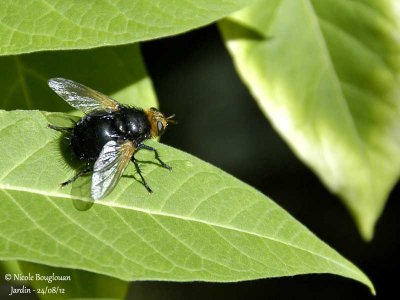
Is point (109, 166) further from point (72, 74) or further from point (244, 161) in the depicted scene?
point (244, 161)

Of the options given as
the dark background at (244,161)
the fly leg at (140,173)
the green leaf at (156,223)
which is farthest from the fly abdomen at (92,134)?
the dark background at (244,161)

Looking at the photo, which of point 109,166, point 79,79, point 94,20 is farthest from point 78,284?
point 94,20

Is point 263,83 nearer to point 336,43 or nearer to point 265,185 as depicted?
point 336,43

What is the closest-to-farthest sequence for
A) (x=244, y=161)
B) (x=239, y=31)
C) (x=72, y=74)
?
(x=72, y=74) → (x=239, y=31) → (x=244, y=161)

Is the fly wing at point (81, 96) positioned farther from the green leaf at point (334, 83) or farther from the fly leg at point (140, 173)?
the green leaf at point (334, 83)

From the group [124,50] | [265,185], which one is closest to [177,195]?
[124,50]

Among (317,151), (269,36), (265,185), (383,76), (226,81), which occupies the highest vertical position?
(269,36)

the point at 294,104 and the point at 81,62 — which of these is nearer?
the point at 81,62
